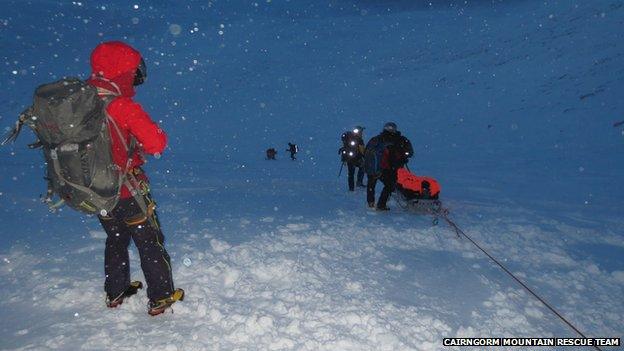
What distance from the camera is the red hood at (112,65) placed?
2842mm

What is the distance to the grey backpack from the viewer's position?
246 cm

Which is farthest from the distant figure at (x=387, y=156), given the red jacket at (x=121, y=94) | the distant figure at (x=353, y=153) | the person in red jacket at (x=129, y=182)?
the red jacket at (x=121, y=94)

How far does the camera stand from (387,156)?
7527 millimetres

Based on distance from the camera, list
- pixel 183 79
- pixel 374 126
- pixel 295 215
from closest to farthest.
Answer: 1. pixel 295 215
2. pixel 374 126
3. pixel 183 79

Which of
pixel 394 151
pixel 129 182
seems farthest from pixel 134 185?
pixel 394 151

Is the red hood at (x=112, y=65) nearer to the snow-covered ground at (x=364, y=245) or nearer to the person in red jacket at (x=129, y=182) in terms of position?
the person in red jacket at (x=129, y=182)

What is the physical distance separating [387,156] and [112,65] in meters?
5.56

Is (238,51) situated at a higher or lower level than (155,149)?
higher

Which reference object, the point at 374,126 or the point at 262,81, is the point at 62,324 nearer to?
the point at 374,126

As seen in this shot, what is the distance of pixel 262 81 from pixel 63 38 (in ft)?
133

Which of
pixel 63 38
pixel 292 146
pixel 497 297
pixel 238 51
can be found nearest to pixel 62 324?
pixel 497 297

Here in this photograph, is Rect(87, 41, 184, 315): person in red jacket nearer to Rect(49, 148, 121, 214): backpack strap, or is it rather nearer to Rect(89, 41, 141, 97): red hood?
Rect(89, 41, 141, 97): red hood

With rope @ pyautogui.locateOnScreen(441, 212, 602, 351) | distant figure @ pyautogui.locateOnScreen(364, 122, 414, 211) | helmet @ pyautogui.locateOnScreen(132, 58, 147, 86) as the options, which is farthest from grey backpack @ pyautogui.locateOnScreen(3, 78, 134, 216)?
distant figure @ pyautogui.locateOnScreen(364, 122, 414, 211)

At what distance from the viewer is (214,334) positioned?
306cm
